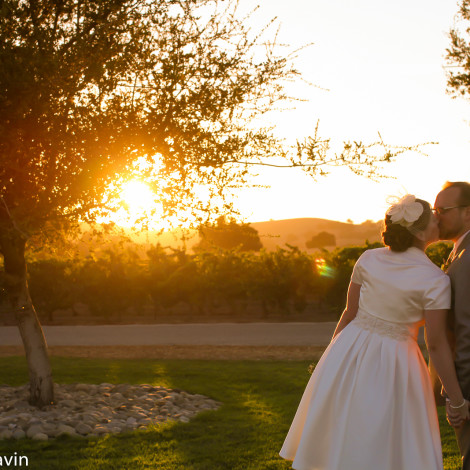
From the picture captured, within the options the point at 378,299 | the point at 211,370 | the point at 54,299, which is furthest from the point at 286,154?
the point at 54,299

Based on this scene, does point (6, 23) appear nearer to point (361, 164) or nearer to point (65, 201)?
point (65, 201)

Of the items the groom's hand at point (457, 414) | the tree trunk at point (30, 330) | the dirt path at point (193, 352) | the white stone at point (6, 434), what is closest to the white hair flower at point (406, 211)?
the groom's hand at point (457, 414)

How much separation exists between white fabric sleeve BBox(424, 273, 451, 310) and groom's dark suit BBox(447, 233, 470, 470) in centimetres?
4

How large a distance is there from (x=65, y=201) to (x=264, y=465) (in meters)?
2.93

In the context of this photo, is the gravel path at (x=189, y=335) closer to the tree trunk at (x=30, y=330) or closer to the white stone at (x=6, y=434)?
the tree trunk at (x=30, y=330)

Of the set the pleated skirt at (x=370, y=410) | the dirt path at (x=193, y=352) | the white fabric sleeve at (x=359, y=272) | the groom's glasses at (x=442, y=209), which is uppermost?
the groom's glasses at (x=442, y=209)

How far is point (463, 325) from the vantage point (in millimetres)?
3148

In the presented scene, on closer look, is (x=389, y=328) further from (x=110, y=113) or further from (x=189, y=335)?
(x=189, y=335)

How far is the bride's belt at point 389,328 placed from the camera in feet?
11.2

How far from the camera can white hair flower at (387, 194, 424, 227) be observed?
333cm

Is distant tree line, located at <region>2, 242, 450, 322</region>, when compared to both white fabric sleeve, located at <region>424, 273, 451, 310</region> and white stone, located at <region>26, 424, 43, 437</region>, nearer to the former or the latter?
white stone, located at <region>26, 424, 43, 437</region>

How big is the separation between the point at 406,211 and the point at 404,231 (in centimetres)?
11

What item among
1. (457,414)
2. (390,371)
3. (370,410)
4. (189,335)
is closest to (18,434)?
(370,410)

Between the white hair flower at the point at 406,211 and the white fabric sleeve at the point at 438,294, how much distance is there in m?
0.33
